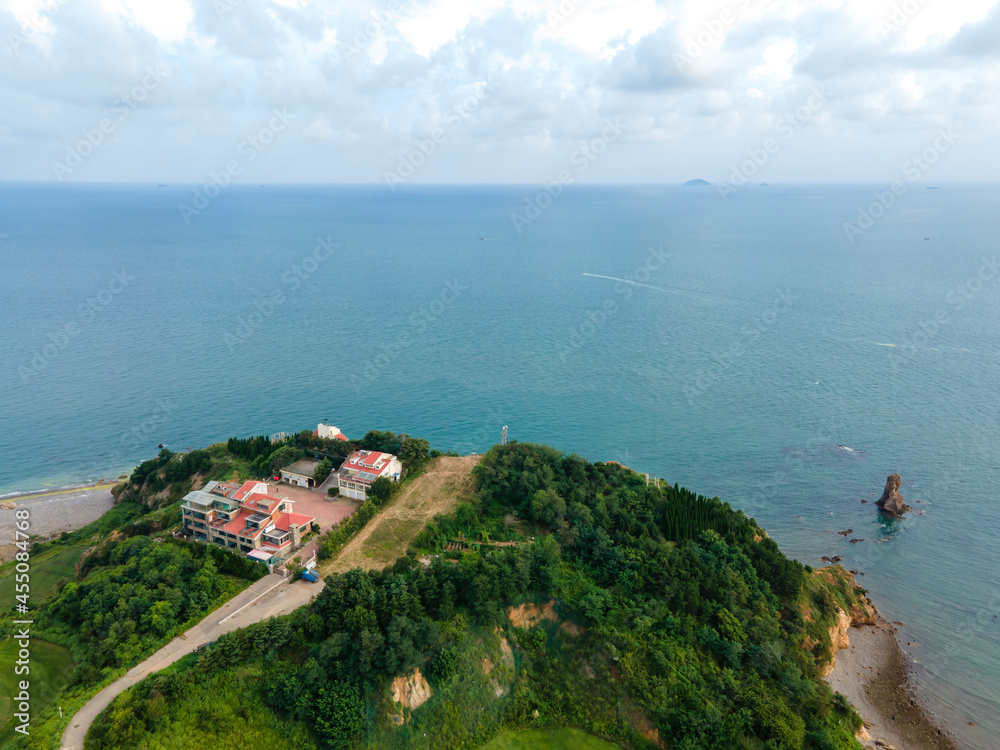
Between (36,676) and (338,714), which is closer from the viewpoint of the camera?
(338,714)

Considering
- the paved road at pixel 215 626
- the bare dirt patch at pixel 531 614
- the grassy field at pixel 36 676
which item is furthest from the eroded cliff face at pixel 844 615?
the grassy field at pixel 36 676

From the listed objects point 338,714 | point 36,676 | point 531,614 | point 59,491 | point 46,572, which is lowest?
point 59,491

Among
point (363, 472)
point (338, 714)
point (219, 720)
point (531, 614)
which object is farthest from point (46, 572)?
point (531, 614)

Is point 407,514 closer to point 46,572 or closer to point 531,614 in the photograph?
point 531,614

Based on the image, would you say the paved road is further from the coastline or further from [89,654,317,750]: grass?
the coastline

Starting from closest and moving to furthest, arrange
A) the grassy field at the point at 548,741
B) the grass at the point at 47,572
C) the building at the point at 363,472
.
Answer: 1. the grassy field at the point at 548,741
2. the grass at the point at 47,572
3. the building at the point at 363,472

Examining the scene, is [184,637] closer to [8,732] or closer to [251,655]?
[251,655]

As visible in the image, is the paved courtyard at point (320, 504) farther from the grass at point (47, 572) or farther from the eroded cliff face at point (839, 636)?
the eroded cliff face at point (839, 636)

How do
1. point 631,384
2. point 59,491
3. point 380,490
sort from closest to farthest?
point 380,490 → point 59,491 → point 631,384
